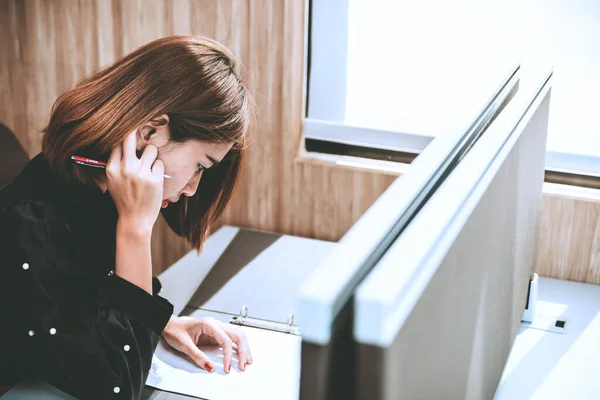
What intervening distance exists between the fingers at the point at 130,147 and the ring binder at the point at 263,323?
0.39m

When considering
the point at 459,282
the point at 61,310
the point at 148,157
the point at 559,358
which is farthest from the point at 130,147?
the point at 559,358

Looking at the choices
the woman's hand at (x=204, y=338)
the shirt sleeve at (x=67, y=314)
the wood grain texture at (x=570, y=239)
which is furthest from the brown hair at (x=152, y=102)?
the wood grain texture at (x=570, y=239)

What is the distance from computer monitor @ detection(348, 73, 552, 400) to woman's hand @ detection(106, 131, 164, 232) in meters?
0.49

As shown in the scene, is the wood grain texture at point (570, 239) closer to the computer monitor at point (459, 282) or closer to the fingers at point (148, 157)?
the computer monitor at point (459, 282)

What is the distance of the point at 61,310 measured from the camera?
1.05 meters

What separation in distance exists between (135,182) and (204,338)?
0.29 m

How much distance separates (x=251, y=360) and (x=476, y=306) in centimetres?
51

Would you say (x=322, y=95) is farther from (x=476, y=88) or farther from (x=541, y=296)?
(x=541, y=296)

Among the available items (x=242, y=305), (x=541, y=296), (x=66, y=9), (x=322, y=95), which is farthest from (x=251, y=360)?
(x=66, y=9)

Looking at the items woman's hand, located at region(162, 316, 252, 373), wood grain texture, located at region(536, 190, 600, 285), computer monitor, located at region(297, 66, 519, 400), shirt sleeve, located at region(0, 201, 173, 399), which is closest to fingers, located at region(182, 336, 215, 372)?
woman's hand, located at region(162, 316, 252, 373)

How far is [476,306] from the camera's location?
79 cm

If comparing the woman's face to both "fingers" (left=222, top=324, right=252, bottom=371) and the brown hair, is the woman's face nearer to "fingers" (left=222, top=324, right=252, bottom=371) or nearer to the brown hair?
the brown hair

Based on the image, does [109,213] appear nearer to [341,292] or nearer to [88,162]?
[88,162]

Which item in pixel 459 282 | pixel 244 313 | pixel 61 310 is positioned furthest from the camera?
pixel 244 313
